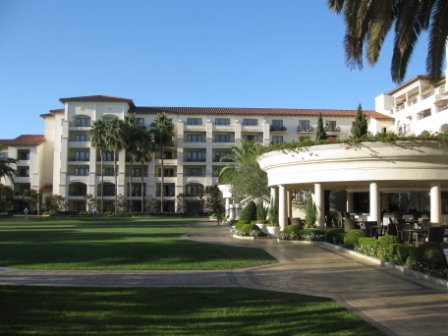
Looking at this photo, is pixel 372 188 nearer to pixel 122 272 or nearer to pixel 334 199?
pixel 122 272

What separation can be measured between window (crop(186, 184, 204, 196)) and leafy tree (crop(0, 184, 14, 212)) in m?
28.0

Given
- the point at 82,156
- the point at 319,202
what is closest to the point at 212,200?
the point at 82,156

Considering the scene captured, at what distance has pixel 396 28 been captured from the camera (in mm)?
11742

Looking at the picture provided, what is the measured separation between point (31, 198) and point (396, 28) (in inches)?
2728

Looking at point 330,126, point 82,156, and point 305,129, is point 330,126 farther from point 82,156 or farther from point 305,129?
point 82,156

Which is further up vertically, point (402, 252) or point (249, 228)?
point (402, 252)

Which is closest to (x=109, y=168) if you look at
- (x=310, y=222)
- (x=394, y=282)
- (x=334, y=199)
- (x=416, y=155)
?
(x=334, y=199)

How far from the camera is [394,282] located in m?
10.5

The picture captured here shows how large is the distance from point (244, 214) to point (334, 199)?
962 cm

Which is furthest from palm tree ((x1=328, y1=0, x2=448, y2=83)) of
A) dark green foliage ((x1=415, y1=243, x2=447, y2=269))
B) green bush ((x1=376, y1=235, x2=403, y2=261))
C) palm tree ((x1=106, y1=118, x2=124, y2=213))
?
palm tree ((x1=106, y1=118, x2=124, y2=213))

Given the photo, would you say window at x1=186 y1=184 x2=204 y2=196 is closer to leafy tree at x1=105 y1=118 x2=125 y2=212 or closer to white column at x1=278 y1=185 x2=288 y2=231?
leafy tree at x1=105 y1=118 x2=125 y2=212

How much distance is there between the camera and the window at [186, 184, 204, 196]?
77438 millimetres

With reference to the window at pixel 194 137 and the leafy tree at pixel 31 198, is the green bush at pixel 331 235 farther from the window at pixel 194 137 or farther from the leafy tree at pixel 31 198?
the leafy tree at pixel 31 198

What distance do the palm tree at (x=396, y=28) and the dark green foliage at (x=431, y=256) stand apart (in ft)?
13.5
